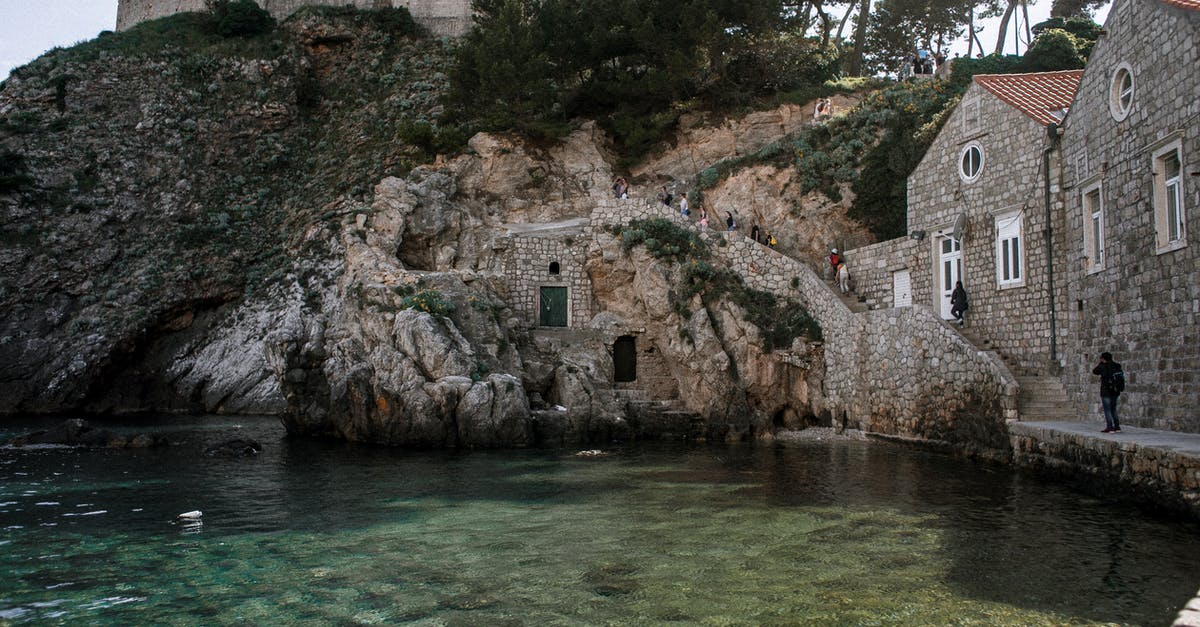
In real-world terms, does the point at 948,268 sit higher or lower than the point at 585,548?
higher

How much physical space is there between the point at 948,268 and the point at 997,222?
2148 mm

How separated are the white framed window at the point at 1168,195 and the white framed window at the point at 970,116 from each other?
694 centimetres

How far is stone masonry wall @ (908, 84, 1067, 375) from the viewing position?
1870 cm

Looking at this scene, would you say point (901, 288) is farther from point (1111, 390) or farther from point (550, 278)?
point (550, 278)

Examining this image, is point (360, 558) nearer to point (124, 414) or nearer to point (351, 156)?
point (124, 414)

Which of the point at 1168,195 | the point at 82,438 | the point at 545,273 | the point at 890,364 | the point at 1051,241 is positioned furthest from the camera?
the point at 545,273

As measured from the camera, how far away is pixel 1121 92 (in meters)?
15.6

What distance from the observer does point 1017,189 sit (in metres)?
19.5

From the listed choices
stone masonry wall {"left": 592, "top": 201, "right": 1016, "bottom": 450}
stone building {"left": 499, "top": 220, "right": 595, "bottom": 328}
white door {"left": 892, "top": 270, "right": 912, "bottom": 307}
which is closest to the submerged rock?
stone building {"left": 499, "top": 220, "right": 595, "bottom": 328}

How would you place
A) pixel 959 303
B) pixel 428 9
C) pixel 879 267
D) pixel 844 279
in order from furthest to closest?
pixel 428 9
pixel 844 279
pixel 879 267
pixel 959 303

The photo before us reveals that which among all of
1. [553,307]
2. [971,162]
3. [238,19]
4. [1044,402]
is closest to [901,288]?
[971,162]

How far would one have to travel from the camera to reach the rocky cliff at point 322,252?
2383 centimetres

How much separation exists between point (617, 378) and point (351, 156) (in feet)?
58.7

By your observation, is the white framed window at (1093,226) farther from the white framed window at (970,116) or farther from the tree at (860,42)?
the tree at (860,42)
